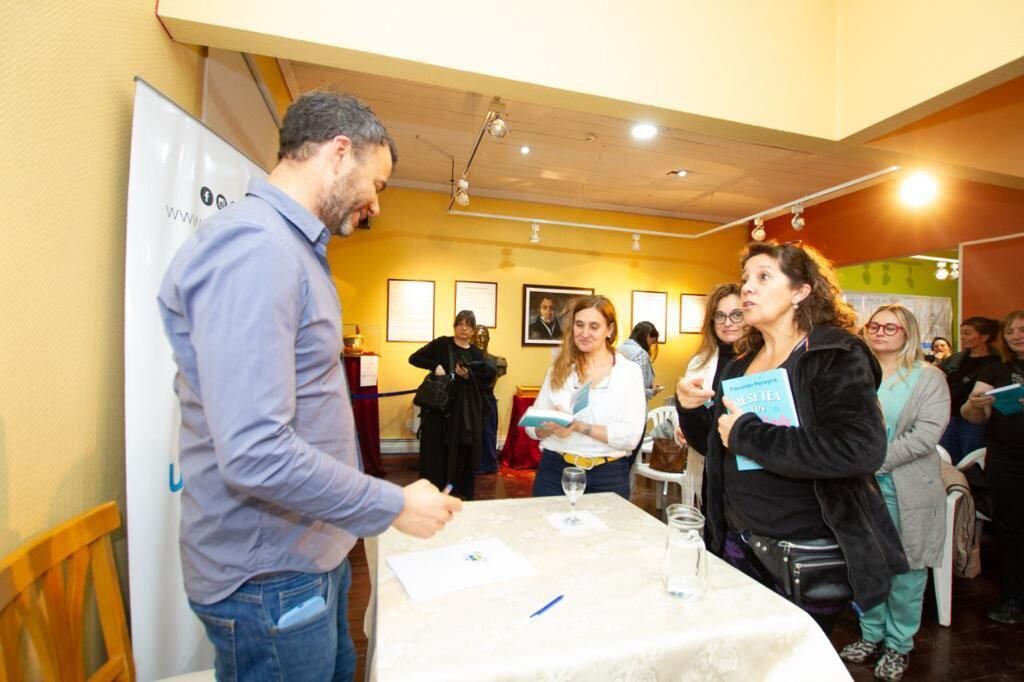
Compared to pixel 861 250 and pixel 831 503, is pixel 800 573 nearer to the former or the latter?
pixel 831 503

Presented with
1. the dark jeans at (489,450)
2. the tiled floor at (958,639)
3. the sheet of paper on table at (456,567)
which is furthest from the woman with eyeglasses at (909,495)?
the dark jeans at (489,450)

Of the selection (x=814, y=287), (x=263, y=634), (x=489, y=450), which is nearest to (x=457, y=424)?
(x=489, y=450)

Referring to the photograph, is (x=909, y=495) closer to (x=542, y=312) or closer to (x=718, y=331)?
(x=718, y=331)

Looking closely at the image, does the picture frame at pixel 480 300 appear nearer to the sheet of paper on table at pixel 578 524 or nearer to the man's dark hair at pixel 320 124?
the sheet of paper on table at pixel 578 524

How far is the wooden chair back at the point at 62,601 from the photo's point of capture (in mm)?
1007

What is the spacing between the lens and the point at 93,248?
1391 mm

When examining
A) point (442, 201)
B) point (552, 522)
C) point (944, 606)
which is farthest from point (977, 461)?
point (442, 201)

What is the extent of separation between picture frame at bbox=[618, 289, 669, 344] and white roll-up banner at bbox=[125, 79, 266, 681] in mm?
5965

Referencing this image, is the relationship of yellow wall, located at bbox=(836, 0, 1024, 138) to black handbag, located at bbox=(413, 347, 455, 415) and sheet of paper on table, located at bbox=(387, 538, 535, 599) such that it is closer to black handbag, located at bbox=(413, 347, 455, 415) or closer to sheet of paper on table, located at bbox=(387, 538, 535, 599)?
sheet of paper on table, located at bbox=(387, 538, 535, 599)

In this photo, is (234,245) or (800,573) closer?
(234,245)

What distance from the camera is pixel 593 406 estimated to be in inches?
87.9

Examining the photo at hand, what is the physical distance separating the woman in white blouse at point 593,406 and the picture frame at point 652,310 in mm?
4671

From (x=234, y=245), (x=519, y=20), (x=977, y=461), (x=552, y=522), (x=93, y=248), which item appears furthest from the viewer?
(x=977, y=461)

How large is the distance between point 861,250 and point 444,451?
5472mm
